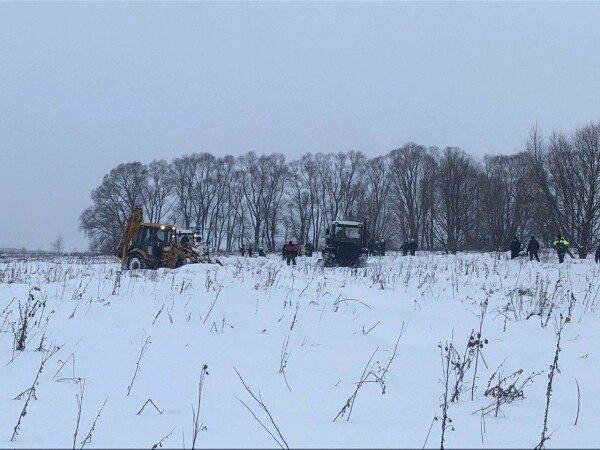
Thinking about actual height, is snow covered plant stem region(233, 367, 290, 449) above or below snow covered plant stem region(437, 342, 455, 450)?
below

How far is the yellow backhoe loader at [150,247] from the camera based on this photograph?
22625mm

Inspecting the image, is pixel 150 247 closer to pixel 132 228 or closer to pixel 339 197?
pixel 132 228

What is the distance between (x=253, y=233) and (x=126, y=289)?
55.9m

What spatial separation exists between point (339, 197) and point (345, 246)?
120ft

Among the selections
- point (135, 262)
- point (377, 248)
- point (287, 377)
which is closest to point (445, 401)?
point (287, 377)

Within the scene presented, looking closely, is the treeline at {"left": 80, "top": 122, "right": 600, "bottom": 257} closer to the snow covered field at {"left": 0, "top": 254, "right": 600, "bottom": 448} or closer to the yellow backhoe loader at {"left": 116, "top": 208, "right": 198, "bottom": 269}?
the yellow backhoe loader at {"left": 116, "top": 208, "right": 198, "bottom": 269}

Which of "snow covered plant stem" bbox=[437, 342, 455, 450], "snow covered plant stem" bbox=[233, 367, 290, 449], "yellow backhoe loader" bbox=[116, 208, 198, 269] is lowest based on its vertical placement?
"snow covered plant stem" bbox=[233, 367, 290, 449]

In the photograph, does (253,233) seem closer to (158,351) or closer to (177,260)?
(177,260)

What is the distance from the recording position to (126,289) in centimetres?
845

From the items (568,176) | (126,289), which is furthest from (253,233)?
(126,289)

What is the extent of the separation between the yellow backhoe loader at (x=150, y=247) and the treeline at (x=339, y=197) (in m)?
25.6

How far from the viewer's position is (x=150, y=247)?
23.2 metres

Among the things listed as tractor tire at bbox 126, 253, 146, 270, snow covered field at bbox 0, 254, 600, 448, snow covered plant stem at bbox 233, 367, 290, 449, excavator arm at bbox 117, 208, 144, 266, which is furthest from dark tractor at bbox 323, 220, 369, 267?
snow covered plant stem at bbox 233, 367, 290, 449

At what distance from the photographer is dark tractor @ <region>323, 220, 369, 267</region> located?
25875 millimetres
